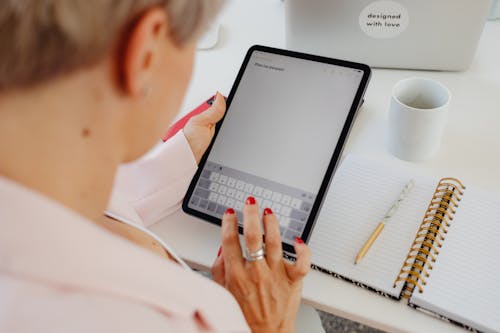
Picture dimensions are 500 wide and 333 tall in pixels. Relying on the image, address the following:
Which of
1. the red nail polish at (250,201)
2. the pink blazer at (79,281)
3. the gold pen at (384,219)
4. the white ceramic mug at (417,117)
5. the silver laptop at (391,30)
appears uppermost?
the silver laptop at (391,30)

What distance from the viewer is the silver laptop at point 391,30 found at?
867 mm

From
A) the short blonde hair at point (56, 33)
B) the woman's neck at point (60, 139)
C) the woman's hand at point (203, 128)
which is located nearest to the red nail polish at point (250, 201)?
the woman's hand at point (203, 128)

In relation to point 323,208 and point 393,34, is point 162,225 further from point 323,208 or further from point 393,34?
point 393,34

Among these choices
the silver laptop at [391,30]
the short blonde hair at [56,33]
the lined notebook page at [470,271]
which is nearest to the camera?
the short blonde hair at [56,33]

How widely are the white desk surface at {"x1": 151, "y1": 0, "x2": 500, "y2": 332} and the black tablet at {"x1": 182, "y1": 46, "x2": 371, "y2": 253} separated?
0.16 ft

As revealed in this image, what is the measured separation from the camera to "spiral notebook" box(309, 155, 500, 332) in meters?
0.63

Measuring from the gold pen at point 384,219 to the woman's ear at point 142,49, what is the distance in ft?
1.20

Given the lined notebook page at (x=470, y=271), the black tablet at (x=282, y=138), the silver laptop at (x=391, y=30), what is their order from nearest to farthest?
the lined notebook page at (x=470, y=271) → the black tablet at (x=282, y=138) → the silver laptop at (x=391, y=30)

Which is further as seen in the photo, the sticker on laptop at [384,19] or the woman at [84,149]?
the sticker on laptop at [384,19]

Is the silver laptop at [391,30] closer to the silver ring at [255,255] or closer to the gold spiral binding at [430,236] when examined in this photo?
the gold spiral binding at [430,236]

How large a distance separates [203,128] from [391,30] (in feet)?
1.20


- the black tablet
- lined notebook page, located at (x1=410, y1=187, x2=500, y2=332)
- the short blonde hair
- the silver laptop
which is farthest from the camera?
the silver laptop

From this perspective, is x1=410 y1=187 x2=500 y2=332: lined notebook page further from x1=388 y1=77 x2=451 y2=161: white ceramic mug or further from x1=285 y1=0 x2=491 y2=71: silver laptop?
x1=285 y1=0 x2=491 y2=71: silver laptop

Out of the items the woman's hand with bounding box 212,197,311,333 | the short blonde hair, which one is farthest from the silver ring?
the short blonde hair
